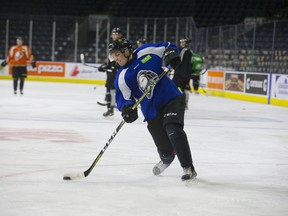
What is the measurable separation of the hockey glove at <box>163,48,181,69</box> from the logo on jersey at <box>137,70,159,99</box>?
0.13 meters

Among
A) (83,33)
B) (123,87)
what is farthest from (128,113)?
(83,33)

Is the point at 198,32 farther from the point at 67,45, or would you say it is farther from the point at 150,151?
the point at 150,151

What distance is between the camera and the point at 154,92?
4520 mm

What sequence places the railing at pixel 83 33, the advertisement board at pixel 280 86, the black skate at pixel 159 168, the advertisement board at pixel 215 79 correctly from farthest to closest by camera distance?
the railing at pixel 83 33 → the advertisement board at pixel 215 79 → the advertisement board at pixel 280 86 → the black skate at pixel 159 168

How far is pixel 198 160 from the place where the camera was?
221 inches

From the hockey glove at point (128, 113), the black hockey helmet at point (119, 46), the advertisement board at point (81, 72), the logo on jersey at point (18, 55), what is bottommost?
the advertisement board at point (81, 72)

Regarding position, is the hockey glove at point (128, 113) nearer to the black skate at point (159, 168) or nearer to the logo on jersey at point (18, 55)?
the black skate at point (159, 168)

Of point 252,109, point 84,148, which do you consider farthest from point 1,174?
point 252,109

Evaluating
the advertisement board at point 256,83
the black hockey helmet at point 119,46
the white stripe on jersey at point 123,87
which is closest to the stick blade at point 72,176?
the white stripe on jersey at point 123,87

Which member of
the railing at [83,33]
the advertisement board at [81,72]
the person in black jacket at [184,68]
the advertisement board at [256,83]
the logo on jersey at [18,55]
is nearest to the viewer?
the person in black jacket at [184,68]

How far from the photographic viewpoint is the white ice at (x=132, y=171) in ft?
11.7

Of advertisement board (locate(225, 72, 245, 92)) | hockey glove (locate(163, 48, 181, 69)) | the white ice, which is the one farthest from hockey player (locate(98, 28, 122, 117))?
advertisement board (locate(225, 72, 245, 92))

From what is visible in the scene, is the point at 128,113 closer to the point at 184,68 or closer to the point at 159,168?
the point at 159,168

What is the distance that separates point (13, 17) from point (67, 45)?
94.1 inches
